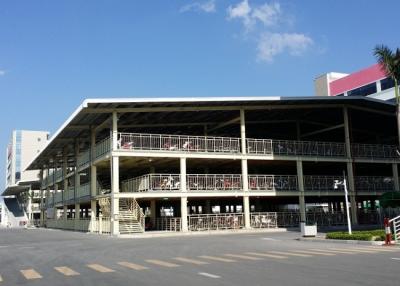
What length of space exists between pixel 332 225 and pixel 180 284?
3145 cm

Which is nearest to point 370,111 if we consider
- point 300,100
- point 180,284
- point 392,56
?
point 300,100

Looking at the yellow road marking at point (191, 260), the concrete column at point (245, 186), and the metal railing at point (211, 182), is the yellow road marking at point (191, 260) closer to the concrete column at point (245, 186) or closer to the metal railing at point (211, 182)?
the metal railing at point (211, 182)

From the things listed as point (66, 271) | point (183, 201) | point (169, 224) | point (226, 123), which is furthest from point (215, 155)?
point (66, 271)

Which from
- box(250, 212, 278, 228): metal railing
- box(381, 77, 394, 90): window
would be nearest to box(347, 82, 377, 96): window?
box(381, 77, 394, 90): window

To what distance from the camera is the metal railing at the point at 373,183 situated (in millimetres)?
41219

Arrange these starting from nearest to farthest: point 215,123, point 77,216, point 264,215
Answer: point 264,215 < point 215,123 < point 77,216

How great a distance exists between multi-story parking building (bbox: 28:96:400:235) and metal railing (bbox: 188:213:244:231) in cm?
7

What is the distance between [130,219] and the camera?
33.7 meters

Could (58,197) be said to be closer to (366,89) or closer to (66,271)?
(366,89)

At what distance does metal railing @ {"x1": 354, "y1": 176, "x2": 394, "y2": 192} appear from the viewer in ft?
135

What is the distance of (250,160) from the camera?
39062 mm

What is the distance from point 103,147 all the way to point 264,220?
509 inches

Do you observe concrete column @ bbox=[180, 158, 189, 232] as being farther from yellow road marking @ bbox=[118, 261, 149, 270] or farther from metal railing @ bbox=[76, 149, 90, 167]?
yellow road marking @ bbox=[118, 261, 149, 270]

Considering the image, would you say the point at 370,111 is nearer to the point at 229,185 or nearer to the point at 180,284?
the point at 229,185
